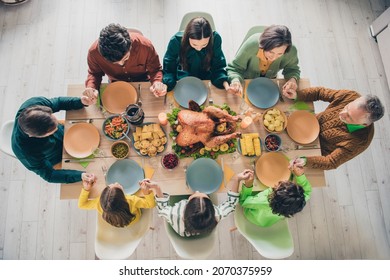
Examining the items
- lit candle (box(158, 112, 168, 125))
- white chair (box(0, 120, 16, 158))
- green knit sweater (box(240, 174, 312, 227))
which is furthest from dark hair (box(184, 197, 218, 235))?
white chair (box(0, 120, 16, 158))

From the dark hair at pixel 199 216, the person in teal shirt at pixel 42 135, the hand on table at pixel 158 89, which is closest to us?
the dark hair at pixel 199 216

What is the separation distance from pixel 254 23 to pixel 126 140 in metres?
2.08

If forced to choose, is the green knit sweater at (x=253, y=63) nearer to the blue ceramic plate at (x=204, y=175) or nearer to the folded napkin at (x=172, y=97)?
the folded napkin at (x=172, y=97)

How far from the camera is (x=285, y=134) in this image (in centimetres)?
197

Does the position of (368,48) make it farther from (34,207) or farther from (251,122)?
(34,207)

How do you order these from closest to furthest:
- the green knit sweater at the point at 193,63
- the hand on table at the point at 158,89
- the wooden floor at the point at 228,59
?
1. the hand on table at the point at 158,89
2. the green knit sweater at the point at 193,63
3. the wooden floor at the point at 228,59

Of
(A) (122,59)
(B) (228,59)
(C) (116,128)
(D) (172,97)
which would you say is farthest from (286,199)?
(B) (228,59)

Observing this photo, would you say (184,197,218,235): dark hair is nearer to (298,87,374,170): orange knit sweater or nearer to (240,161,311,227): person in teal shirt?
(240,161,311,227): person in teal shirt

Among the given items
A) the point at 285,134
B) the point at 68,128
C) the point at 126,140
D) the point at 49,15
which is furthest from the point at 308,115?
the point at 49,15

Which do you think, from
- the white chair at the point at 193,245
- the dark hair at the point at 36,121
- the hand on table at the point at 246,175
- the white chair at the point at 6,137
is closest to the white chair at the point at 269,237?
the white chair at the point at 193,245

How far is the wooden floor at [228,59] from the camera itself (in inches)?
99.4

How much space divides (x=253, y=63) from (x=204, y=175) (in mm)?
924

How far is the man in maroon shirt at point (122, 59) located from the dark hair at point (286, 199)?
3.07ft
